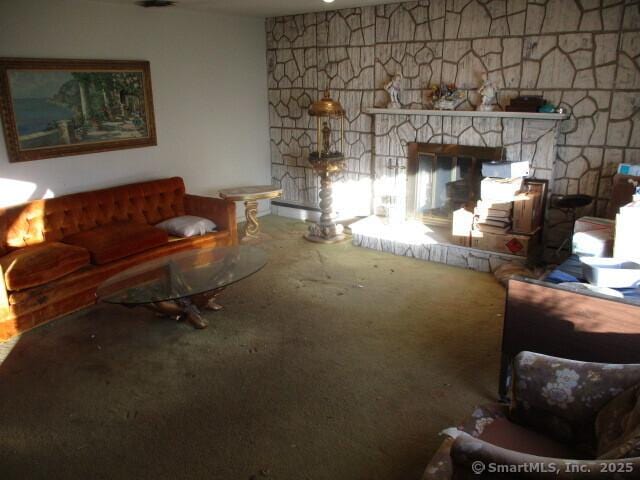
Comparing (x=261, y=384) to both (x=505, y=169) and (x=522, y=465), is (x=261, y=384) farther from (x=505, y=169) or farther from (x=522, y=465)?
(x=505, y=169)

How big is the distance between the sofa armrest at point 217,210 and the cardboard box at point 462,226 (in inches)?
83.0

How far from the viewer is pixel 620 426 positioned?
5.51ft

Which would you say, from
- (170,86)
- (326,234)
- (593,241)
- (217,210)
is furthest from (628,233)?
(170,86)

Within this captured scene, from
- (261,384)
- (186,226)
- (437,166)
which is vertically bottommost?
(261,384)

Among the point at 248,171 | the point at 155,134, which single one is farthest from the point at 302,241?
the point at 155,134

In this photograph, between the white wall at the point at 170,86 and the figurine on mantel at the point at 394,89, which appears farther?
the figurine on mantel at the point at 394,89

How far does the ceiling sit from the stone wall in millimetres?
249

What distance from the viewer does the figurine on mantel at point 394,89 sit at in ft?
17.3

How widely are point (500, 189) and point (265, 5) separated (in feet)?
9.59

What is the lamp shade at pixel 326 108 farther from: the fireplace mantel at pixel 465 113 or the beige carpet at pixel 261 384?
the beige carpet at pixel 261 384

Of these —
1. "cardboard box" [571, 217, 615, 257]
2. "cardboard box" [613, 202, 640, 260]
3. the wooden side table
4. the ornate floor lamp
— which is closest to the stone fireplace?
the ornate floor lamp

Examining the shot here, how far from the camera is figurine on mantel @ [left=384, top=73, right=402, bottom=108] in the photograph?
527cm

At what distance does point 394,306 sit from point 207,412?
174cm

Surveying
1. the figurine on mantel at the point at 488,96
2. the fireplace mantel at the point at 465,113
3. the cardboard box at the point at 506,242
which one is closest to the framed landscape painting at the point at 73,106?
the fireplace mantel at the point at 465,113
